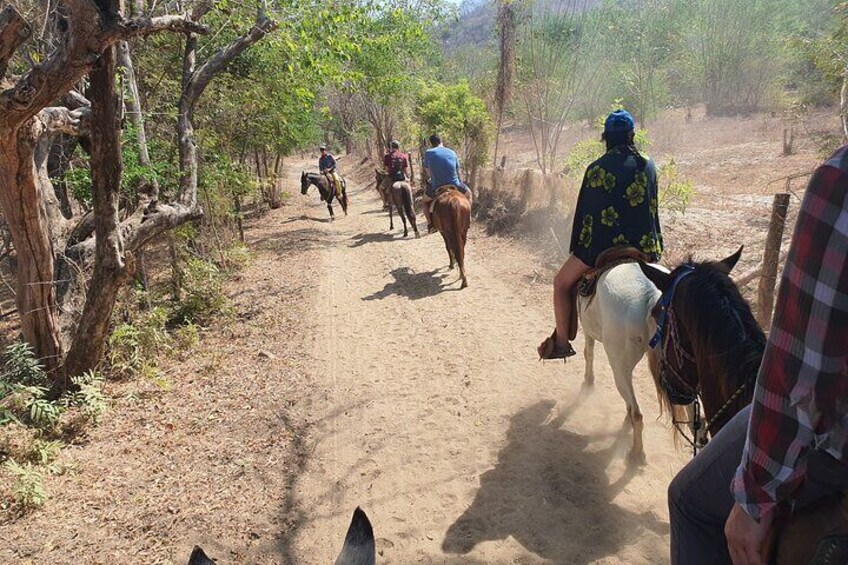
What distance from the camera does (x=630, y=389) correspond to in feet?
11.9

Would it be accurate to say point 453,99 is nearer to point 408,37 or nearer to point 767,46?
point 408,37

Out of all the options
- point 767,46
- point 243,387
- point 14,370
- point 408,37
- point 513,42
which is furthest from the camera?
point 767,46

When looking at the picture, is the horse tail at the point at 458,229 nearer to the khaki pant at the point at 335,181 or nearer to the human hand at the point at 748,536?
the human hand at the point at 748,536

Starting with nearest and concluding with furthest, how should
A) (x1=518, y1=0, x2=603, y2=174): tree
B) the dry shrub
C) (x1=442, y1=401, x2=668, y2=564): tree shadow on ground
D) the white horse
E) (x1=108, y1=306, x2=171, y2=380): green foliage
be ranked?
(x1=442, y1=401, x2=668, y2=564): tree shadow on ground
the white horse
(x1=108, y1=306, x2=171, y2=380): green foliage
the dry shrub
(x1=518, y1=0, x2=603, y2=174): tree

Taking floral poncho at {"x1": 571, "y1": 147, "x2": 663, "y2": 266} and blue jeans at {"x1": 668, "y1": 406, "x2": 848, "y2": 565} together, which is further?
floral poncho at {"x1": 571, "y1": 147, "x2": 663, "y2": 266}

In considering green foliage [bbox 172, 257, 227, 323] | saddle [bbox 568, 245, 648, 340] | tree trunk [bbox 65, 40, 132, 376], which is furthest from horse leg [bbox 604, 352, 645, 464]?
green foliage [bbox 172, 257, 227, 323]

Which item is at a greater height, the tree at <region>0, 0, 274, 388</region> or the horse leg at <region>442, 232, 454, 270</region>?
the tree at <region>0, 0, 274, 388</region>

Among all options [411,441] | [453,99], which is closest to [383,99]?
[453,99]

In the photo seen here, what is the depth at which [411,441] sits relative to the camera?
14.0 feet

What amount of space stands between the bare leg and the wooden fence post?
1850 millimetres

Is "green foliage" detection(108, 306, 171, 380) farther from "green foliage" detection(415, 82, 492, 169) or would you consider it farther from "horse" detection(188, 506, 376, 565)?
"green foliage" detection(415, 82, 492, 169)

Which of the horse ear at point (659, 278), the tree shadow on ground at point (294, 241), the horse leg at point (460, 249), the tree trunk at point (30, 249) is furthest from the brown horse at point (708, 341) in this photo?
the tree shadow on ground at point (294, 241)

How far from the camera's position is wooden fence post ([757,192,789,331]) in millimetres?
4297

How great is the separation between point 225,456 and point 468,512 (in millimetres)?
2207
